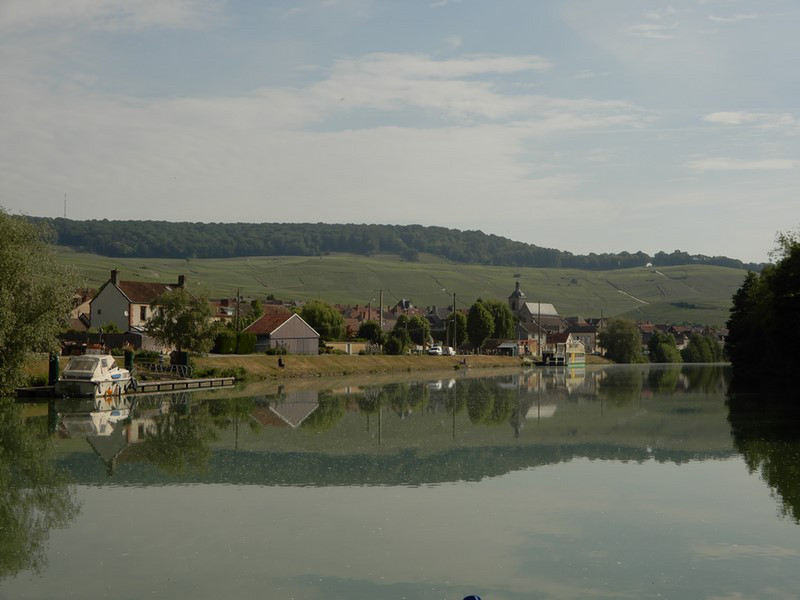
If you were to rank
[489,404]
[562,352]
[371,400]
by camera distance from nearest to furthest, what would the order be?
1. [489,404]
2. [371,400]
3. [562,352]

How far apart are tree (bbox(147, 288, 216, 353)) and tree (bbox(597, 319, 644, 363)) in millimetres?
105957

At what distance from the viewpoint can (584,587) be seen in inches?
551

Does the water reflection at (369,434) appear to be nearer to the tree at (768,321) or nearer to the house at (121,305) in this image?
the tree at (768,321)

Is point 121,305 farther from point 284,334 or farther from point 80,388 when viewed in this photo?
point 80,388

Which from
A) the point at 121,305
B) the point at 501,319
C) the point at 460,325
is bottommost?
the point at 460,325

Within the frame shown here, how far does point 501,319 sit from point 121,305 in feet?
239

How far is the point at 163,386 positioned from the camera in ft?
182

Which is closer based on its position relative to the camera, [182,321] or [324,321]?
[182,321]

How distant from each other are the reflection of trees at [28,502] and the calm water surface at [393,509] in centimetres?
7

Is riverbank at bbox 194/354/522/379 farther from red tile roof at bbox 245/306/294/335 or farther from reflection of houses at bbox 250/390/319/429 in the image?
reflection of houses at bbox 250/390/319/429

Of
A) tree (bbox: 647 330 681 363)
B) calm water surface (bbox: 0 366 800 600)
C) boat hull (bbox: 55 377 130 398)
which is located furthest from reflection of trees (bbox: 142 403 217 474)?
tree (bbox: 647 330 681 363)

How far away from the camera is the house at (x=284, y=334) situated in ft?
285

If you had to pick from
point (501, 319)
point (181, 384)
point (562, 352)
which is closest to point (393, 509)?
point (181, 384)

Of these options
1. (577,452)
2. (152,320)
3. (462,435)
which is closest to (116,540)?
(577,452)
